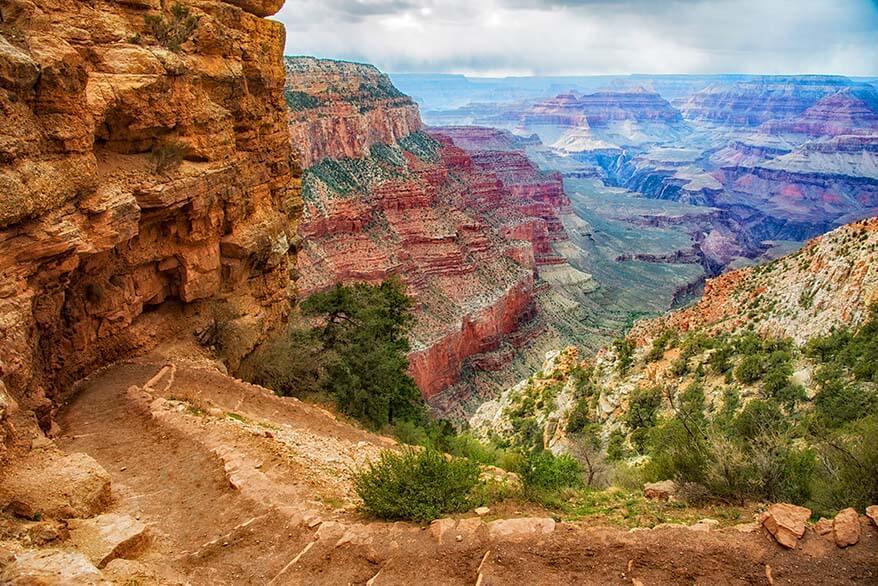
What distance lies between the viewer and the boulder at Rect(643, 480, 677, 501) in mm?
10953

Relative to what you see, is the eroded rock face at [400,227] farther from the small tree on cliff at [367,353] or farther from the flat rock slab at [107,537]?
the flat rock slab at [107,537]

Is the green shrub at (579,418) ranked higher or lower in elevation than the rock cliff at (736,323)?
lower

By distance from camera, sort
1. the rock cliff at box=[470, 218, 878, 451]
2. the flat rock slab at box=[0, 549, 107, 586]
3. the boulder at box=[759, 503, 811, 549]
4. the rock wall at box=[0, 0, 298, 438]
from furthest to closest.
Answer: the rock cliff at box=[470, 218, 878, 451]
the rock wall at box=[0, 0, 298, 438]
the boulder at box=[759, 503, 811, 549]
the flat rock slab at box=[0, 549, 107, 586]

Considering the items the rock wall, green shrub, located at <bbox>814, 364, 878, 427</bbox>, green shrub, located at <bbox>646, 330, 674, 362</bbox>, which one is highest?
the rock wall

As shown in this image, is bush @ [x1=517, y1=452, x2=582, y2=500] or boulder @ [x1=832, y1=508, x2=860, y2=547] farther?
bush @ [x1=517, y1=452, x2=582, y2=500]

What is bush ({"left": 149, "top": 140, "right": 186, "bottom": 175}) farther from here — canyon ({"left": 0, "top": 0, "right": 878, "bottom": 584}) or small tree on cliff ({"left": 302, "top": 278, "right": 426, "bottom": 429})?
small tree on cliff ({"left": 302, "top": 278, "right": 426, "bottom": 429})

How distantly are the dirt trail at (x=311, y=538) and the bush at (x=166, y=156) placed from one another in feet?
21.0

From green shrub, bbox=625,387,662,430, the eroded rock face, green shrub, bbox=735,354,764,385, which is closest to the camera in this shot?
green shrub, bbox=735,354,764,385

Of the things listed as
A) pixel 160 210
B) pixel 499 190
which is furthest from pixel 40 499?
pixel 499 190

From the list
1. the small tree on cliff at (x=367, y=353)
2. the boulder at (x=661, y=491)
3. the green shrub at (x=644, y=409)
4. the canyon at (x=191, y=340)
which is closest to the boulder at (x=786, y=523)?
the canyon at (x=191, y=340)

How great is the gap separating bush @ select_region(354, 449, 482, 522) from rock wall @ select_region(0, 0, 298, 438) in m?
6.44

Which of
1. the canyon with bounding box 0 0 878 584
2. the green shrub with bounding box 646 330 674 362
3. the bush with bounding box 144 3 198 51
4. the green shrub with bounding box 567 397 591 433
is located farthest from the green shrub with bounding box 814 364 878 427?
the bush with bounding box 144 3 198 51

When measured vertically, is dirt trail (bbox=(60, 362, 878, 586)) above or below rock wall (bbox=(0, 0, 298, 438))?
below

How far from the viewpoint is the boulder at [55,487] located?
8133 mm
